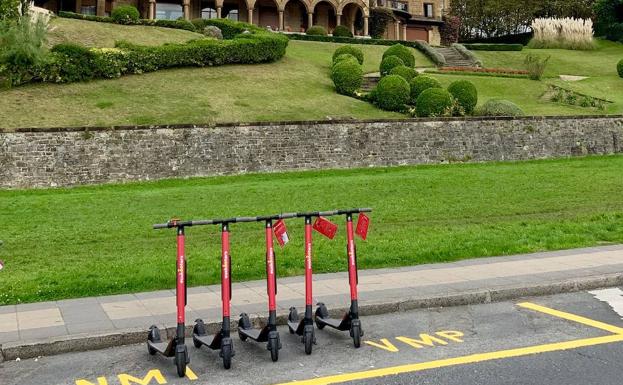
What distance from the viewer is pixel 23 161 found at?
73.9ft

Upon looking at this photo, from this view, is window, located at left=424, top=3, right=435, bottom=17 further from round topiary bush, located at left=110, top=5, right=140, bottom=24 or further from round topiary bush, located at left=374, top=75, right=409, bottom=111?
round topiary bush, located at left=374, top=75, right=409, bottom=111

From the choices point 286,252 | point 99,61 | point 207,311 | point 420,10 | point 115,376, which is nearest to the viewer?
point 115,376

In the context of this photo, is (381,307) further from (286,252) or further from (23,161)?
(23,161)

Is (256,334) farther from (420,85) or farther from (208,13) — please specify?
(208,13)

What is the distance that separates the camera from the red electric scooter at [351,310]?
6965 mm

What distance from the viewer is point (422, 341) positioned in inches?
281

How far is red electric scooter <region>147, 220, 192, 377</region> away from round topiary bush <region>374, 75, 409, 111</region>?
26322mm

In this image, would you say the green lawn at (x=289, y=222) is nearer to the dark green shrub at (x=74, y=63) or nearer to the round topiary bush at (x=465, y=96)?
the round topiary bush at (x=465, y=96)

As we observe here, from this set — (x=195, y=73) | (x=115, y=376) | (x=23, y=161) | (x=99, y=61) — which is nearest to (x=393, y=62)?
(x=195, y=73)

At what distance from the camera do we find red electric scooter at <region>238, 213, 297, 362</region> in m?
6.56

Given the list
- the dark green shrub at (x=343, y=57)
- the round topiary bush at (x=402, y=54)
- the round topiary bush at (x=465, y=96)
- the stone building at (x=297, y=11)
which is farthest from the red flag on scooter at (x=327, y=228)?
the stone building at (x=297, y=11)

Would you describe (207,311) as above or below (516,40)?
below

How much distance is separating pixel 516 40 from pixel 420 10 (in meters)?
11.0

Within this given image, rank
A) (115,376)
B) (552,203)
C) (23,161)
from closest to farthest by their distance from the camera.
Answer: (115,376) → (552,203) → (23,161)
